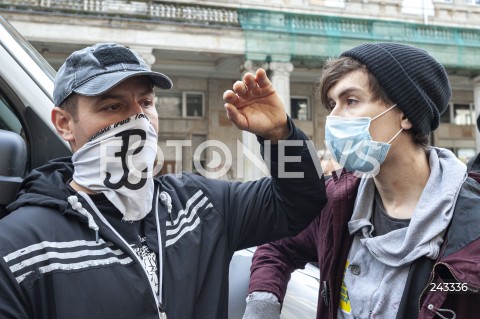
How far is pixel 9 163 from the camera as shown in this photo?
1.80 m

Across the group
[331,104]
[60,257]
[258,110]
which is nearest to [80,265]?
[60,257]

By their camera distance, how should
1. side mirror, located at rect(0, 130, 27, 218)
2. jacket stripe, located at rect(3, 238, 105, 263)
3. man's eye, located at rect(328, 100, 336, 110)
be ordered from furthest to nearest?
man's eye, located at rect(328, 100, 336, 110) < side mirror, located at rect(0, 130, 27, 218) < jacket stripe, located at rect(3, 238, 105, 263)

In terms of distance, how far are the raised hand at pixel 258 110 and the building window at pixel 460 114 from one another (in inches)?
1009

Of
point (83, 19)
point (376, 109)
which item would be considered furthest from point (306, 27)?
point (376, 109)

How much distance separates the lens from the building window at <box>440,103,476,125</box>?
25.4 meters

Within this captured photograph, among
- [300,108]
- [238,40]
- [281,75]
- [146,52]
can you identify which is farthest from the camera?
[300,108]

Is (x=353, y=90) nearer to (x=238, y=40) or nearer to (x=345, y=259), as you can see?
(x=345, y=259)

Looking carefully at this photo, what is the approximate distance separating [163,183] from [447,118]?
1021 inches

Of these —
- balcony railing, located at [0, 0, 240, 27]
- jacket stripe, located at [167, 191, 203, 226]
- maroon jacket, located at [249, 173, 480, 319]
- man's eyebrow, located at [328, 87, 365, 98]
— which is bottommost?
maroon jacket, located at [249, 173, 480, 319]

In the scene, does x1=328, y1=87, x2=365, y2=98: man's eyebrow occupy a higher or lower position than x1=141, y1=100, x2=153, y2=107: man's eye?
higher

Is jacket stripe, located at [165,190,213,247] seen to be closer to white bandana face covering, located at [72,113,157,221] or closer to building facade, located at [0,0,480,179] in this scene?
white bandana face covering, located at [72,113,157,221]

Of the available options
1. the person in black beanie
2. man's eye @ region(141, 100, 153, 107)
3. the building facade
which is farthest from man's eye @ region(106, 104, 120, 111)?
the building facade

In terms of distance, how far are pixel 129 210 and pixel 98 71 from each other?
486 mm

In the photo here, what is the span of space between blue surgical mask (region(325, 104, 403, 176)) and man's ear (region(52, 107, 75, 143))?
108cm
